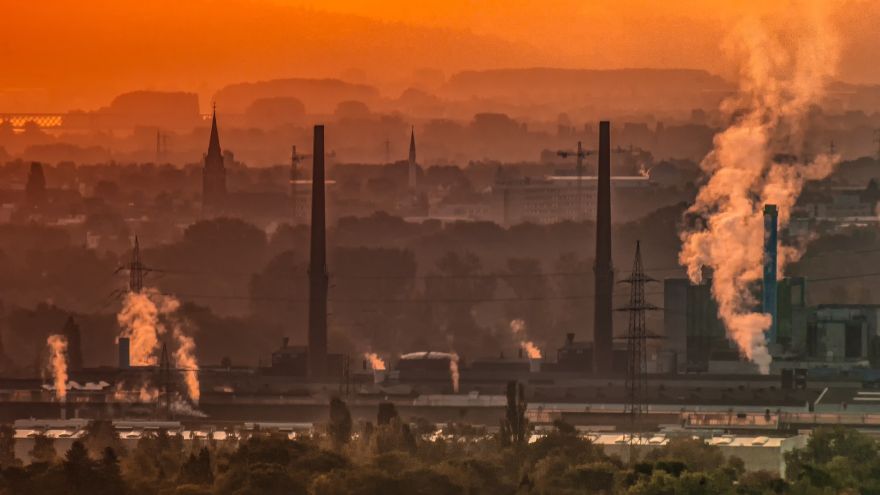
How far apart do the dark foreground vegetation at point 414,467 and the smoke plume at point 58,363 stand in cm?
1847

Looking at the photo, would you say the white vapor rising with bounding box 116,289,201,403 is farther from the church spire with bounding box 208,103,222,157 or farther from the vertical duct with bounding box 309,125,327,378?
the church spire with bounding box 208,103,222,157

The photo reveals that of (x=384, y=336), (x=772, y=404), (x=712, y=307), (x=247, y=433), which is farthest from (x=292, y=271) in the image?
(x=247, y=433)

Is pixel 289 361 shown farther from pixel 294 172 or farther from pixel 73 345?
pixel 294 172

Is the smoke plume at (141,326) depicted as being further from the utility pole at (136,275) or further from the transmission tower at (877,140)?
the transmission tower at (877,140)

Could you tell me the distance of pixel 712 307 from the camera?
94438mm

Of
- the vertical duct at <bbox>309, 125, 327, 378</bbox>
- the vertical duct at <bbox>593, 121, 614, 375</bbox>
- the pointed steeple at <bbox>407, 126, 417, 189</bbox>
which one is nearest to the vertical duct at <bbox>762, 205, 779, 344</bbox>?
the vertical duct at <bbox>593, 121, 614, 375</bbox>

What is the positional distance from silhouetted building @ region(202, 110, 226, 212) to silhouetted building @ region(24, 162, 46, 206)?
4.60 meters

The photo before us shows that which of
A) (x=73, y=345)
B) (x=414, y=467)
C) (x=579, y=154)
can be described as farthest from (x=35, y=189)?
(x=414, y=467)

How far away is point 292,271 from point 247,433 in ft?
138

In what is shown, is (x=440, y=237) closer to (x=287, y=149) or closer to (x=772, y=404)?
(x=287, y=149)

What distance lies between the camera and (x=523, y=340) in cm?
10350

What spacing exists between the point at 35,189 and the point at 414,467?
79.3 meters

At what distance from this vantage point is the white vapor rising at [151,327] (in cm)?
9688

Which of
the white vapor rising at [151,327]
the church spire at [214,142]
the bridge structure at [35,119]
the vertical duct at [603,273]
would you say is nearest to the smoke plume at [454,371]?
the vertical duct at [603,273]
